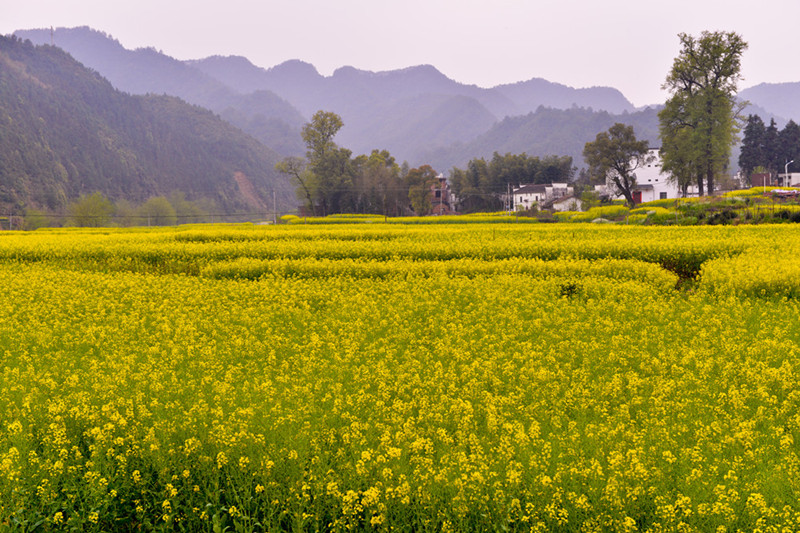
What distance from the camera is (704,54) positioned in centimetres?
5397

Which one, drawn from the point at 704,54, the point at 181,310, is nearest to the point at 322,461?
the point at 181,310

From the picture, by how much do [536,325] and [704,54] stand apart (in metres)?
57.6

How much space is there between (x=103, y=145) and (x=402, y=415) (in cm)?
13663

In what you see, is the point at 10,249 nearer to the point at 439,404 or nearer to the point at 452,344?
the point at 452,344

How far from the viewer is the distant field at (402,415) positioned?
3736 mm

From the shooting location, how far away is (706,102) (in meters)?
54.1

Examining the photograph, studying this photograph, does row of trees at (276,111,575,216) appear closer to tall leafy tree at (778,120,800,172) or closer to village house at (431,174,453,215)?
village house at (431,174,453,215)

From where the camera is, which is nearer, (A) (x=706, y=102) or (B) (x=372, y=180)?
(A) (x=706, y=102)

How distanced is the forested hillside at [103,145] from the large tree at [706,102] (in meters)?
99.0

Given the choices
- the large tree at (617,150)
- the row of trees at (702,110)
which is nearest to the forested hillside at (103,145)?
the large tree at (617,150)

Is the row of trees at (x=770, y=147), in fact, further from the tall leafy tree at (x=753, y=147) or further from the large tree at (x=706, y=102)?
the large tree at (x=706, y=102)

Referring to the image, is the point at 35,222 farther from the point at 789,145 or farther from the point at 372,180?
the point at 789,145

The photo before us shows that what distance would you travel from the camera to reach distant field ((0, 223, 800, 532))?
12.3 ft

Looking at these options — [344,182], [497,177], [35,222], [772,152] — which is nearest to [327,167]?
[344,182]
